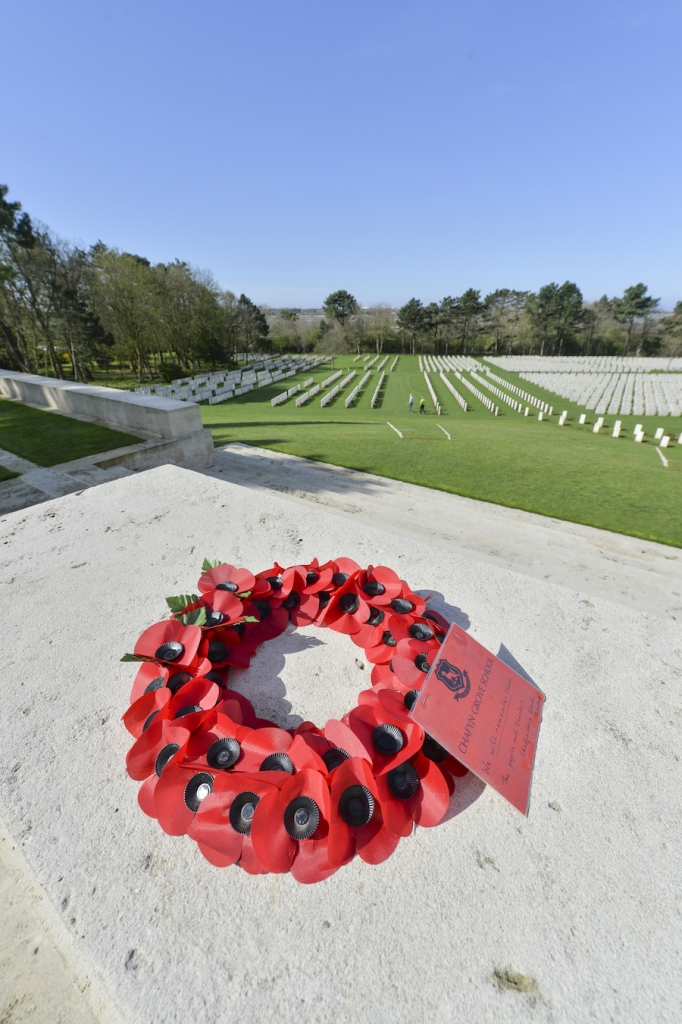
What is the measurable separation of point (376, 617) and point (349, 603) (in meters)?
0.23

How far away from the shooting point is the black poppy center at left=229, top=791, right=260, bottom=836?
1.67 metres

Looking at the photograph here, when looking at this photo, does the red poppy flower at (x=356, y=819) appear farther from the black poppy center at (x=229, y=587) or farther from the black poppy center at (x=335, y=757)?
the black poppy center at (x=229, y=587)

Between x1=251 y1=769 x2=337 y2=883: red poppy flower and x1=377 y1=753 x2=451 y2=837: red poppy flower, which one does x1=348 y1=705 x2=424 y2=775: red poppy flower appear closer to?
x1=377 y1=753 x2=451 y2=837: red poppy flower

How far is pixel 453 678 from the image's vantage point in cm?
197

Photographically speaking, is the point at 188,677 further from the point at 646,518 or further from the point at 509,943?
the point at 646,518

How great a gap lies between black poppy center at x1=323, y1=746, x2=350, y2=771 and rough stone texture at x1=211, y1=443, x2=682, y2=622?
2.66m

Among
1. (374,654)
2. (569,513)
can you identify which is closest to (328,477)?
(569,513)

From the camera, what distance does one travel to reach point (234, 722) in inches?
80.0

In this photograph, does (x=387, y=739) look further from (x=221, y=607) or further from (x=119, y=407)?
(x=119, y=407)

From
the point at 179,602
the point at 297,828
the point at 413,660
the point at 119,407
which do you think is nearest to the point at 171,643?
the point at 179,602

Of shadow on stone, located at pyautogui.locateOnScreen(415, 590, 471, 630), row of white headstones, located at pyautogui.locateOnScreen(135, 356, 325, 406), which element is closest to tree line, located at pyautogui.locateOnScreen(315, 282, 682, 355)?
row of white headstones, located at pyautogui.locateOnScreen(135, 356, 325, 406)

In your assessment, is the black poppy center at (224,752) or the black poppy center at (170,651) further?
the black poppy center at (170,651)

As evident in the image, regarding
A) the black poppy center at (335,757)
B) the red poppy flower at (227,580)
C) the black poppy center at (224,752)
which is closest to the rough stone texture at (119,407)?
the red poppy flower at (227,580)

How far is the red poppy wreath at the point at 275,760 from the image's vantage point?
1.64 metres
